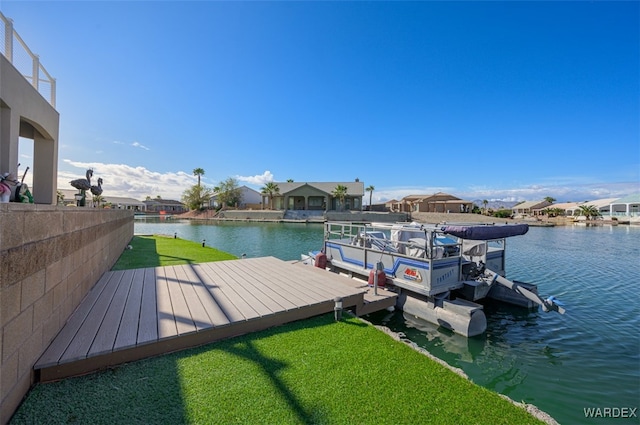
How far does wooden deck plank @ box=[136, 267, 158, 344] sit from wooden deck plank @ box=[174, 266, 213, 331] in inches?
19.3

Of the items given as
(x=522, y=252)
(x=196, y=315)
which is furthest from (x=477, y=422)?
(x=522, y=252)

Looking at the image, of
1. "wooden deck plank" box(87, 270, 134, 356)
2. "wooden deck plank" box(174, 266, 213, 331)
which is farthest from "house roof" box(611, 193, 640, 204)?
"wooden deck plank" box(87, 270, 134, 356)

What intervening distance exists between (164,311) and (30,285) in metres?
1.95

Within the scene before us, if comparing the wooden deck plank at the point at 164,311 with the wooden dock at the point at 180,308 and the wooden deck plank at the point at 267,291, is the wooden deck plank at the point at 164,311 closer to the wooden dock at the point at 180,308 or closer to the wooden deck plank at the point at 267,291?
the wooden dock at the point at 180,308

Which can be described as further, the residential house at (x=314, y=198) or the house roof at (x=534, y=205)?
the house roof at (x=534, y=205)

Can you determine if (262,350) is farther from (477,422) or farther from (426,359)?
(477,422)

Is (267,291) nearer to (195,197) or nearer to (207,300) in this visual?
(207,300)

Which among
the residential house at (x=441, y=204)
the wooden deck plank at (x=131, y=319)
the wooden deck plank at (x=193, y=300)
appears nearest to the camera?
the wooden deck plank at (x=131, y=319)

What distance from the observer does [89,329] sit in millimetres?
3564

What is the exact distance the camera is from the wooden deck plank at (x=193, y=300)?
12.7 ft

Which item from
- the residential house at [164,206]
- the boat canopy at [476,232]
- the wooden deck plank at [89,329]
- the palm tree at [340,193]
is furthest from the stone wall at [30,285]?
the residential house at [164,206]

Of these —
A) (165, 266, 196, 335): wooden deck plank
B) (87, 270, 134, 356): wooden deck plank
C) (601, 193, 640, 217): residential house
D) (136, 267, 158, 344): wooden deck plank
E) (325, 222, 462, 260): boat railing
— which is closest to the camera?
(87, 270, 134, 356): wooden deck plank

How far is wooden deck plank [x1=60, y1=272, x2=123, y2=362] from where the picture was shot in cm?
297

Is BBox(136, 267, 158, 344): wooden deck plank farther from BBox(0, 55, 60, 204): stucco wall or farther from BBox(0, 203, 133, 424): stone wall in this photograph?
BBox(0, 55, 60, 204): stucco wall
